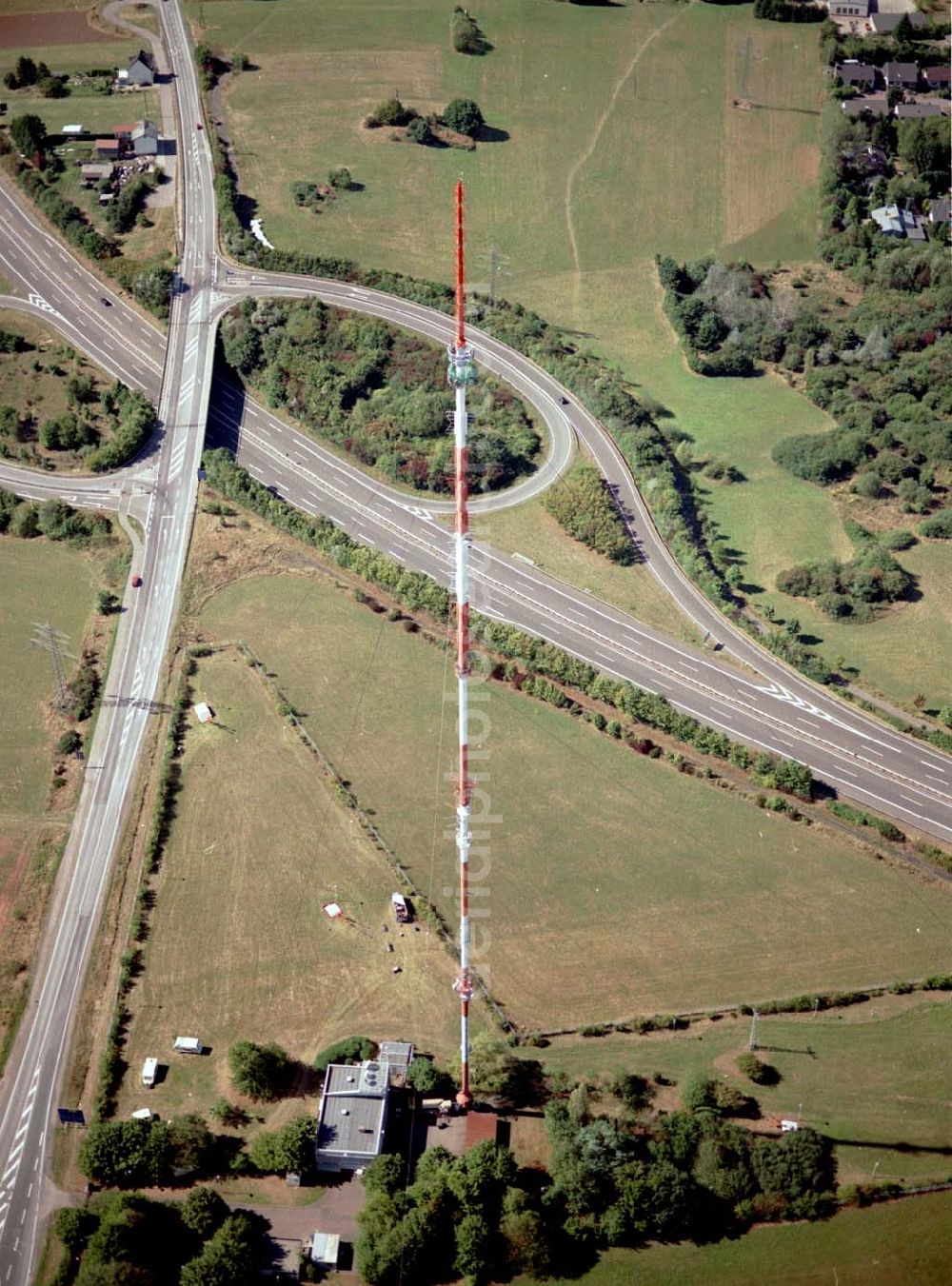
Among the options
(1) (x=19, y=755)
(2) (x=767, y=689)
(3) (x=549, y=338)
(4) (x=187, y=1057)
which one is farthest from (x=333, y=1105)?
(3) (x=549, y=338)

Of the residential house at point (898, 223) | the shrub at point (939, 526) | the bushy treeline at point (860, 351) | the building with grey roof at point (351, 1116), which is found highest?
the residential house at point (898, 223)

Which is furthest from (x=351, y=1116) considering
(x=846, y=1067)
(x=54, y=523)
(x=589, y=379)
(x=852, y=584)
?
(x=589, y=379)

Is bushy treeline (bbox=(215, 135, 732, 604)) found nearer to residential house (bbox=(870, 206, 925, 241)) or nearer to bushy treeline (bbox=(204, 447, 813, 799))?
bushy treeline (bbox=(204, 447, 813, 799))

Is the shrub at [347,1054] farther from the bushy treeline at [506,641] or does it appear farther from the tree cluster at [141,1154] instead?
the bushy treeline at [506,641]

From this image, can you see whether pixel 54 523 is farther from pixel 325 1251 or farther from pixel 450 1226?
pixel 450 1226

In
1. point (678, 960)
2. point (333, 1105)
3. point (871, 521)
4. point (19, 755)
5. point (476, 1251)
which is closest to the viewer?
point (476, 1251)

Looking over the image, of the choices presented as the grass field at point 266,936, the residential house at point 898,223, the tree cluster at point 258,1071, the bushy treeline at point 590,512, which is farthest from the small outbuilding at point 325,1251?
the residential house at point 898,223

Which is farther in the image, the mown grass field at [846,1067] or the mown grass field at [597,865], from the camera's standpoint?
the mown grass field at [597,865]

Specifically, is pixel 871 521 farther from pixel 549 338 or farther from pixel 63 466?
pixel 63 466
